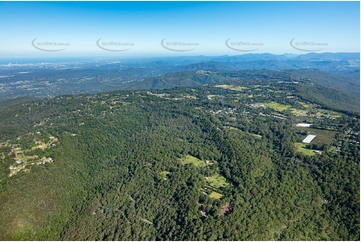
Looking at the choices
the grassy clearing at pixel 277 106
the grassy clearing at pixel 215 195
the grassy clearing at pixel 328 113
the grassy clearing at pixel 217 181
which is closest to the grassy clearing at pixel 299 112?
the grassy clearing at pixel 277 106

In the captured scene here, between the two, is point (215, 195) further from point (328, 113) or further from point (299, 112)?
point (328, 113)

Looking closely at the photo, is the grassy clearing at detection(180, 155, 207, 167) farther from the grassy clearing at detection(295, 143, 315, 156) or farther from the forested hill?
the grassy clearing at detection(295, 143, 315, 156)

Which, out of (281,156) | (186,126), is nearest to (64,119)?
(186,126)

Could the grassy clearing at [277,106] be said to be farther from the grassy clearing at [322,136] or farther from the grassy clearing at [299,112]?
the grassy clearing at [322,136]

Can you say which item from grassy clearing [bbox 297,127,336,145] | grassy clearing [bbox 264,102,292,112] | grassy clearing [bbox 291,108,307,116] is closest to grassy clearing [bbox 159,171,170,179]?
grassy clearing [bbox 297,127,336,145]

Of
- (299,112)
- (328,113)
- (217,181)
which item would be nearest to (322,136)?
(328,113)

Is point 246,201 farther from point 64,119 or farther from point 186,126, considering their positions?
point 64,119
